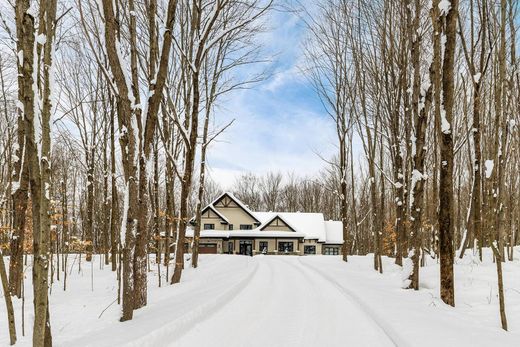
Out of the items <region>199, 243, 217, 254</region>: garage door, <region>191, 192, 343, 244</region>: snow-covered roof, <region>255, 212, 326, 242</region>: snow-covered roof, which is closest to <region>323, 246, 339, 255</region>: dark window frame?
<region>191, 192, 343, 244</region>: snow-covered roof

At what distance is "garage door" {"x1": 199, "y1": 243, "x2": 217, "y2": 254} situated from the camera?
45906 millimetres

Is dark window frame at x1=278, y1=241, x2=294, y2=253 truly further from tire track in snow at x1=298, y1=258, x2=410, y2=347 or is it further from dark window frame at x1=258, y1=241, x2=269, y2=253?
tire track in snow at x1=298, y1=258, x2=410, y2=347

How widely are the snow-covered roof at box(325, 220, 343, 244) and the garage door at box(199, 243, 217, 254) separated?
54.1 ft

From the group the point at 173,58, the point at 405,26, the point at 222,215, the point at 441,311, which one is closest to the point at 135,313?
the point at 441,311

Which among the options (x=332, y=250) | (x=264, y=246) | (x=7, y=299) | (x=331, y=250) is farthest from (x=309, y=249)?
(x=7, y=299)

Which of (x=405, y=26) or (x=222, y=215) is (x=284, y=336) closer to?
(x=405, y=26)

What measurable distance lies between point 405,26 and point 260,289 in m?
10.2

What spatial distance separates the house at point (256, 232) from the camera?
4666 cm

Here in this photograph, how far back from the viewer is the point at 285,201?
7506 cm

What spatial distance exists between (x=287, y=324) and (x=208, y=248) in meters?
41.6

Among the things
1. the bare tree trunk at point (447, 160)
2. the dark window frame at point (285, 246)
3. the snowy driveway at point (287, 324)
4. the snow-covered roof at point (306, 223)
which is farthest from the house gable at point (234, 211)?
the bare tree trunk at point (447, 160)

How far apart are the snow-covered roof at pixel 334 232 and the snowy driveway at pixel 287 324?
43.7 metres

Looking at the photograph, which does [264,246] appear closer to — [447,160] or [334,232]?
[334,232]

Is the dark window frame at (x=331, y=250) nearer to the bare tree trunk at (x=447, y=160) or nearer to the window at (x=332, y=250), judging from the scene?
the window at (x=332, y=250)
